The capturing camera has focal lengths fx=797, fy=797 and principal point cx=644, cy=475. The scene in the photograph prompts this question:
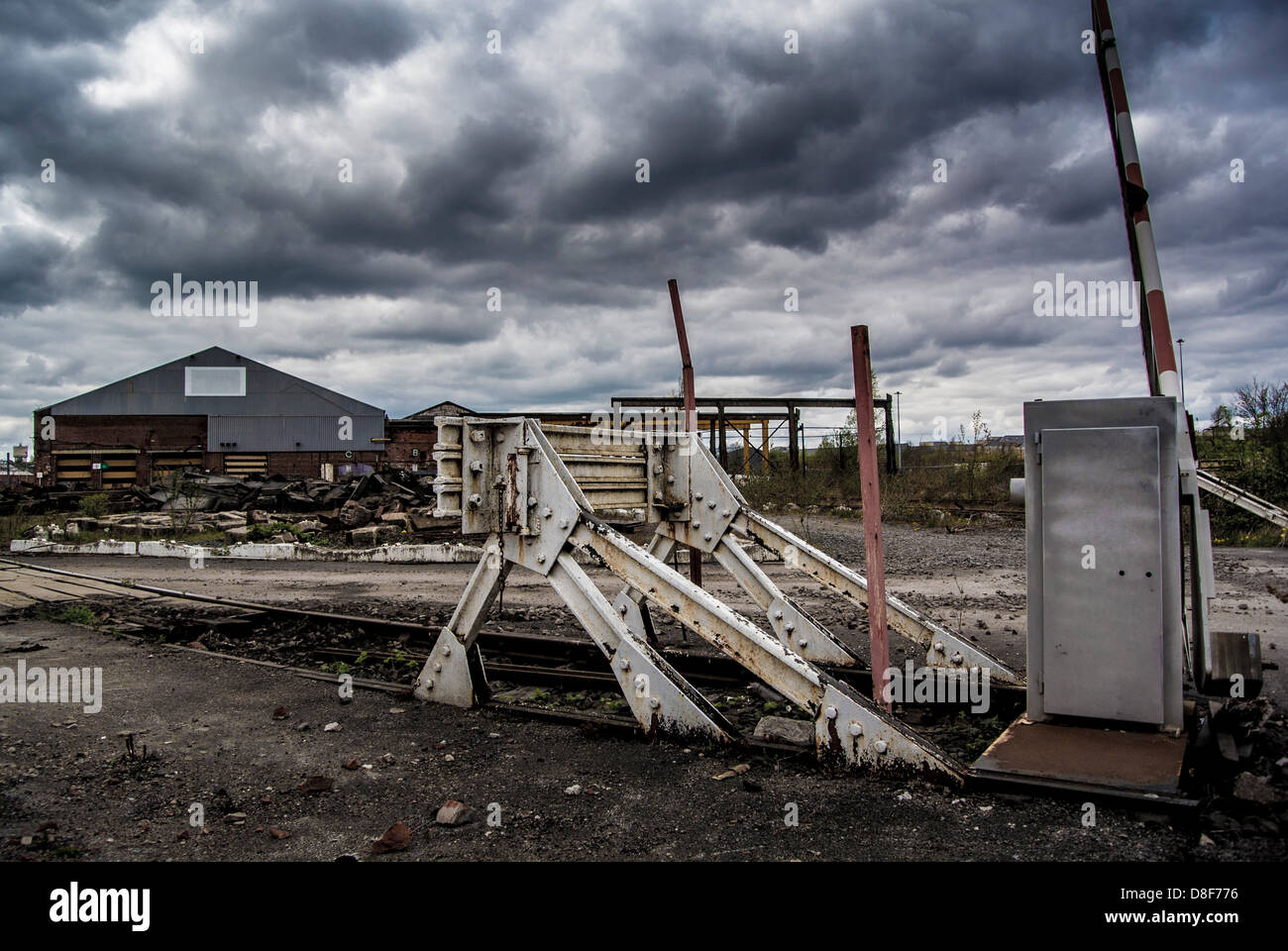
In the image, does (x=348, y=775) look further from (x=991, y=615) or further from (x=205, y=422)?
(x=205, y=422)

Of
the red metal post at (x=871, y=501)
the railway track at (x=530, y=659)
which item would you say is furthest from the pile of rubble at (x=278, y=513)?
the red metal post at (x=871, y=501)

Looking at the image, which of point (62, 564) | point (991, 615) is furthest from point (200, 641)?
point (62, 564)

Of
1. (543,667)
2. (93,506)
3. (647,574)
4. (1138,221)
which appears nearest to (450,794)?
(647,574)

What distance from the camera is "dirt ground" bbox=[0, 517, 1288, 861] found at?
298 cm

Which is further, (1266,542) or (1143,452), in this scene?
(1266,542)

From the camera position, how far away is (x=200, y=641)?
305 inches

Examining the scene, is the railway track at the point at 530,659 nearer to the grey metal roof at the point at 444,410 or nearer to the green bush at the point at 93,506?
the green bush at the point at 93,506

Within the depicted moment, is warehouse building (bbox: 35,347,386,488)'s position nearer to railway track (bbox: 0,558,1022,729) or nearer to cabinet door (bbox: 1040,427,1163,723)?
railway track (bbox: 0,558,1022,729)

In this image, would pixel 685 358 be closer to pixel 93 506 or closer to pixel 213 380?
pixel 93 506

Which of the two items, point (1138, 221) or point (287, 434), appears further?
point (287, 434)

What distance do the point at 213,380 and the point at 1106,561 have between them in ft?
163

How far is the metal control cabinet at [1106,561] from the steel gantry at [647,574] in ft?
2.78

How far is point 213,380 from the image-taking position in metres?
45.4

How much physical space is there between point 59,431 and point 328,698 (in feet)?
151
